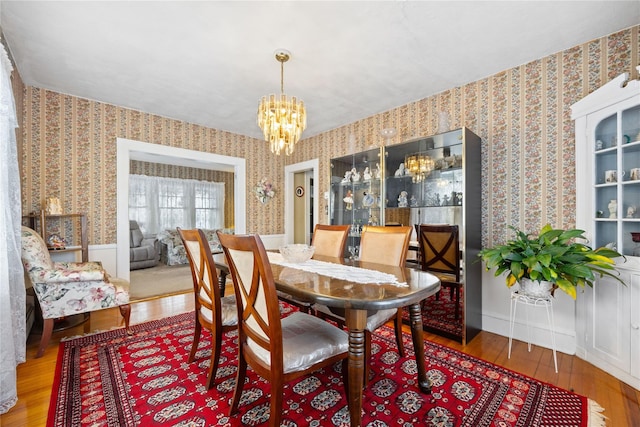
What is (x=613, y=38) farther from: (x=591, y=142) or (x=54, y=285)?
(x=54, y=285)

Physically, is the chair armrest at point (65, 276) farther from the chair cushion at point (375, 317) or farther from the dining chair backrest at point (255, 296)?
the chair cushion at point (375, 317)

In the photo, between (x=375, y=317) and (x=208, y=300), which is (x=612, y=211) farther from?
(x=208, y=300)

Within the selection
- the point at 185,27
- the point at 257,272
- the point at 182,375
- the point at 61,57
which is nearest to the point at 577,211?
the point at 257,272

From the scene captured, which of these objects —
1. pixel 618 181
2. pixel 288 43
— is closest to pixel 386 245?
pixel 618 181

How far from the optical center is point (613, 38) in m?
2.13

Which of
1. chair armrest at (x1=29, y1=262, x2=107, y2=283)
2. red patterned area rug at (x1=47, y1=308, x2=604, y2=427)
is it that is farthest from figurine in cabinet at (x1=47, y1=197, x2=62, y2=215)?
red patterned area rug at (x1=47, y1=308, x2=604, y2=427)

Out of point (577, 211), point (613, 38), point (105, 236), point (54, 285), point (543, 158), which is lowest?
point (54, 285)

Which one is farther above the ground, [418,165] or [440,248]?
[418,165]

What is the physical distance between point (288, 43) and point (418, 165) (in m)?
1.77

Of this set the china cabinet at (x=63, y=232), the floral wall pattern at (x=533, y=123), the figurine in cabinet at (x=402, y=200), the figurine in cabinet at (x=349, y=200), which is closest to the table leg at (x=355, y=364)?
the floral wall pattern at (x=533, y=123)

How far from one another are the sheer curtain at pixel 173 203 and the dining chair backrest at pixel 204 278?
5.78 m

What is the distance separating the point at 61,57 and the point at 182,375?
290cm

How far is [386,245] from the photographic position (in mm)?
2266

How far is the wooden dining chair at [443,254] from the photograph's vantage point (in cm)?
253
